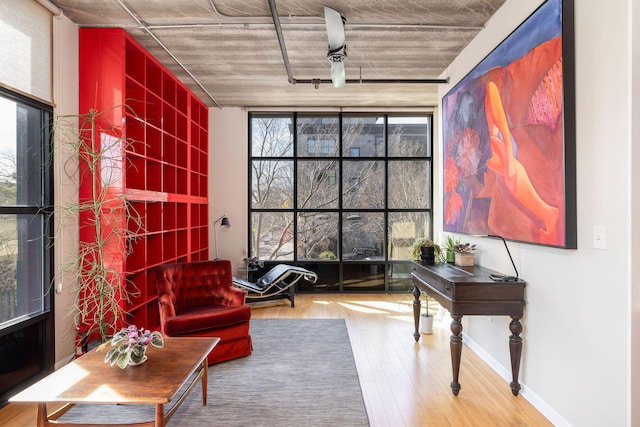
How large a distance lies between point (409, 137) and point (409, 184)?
0.80m

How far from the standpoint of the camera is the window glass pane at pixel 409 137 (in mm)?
5832

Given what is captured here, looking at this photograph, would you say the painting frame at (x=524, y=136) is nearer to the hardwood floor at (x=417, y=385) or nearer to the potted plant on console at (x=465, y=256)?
the potted plant on console at (x=465, y=256)

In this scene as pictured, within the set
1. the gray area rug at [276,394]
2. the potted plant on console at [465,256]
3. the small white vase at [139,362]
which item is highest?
the potted plant on console at [465,256]

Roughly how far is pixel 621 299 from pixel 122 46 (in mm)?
4192

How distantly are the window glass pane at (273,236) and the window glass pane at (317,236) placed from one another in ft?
0.67

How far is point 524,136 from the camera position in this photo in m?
2.47

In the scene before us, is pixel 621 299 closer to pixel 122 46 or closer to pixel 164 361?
pixel 164 361

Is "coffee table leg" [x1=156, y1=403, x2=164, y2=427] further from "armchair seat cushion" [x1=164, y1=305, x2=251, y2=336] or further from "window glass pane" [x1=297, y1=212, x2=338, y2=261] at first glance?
"window glass pane" [x1=297, y1=212, x2=338, y2=261]

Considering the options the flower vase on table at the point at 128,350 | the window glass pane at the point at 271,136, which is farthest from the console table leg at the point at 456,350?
the window glass pane at the point at 271,136

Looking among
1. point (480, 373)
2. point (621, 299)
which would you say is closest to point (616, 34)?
point (621, 299)

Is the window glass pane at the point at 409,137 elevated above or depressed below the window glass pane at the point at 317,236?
above

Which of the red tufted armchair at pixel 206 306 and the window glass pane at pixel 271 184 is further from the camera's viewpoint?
the window glass pane at pixel 271 184

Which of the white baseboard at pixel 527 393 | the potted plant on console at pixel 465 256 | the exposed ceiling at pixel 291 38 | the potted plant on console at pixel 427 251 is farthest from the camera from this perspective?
the potted plant on console at pixel 427 251

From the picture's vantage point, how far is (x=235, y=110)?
5.78 metres
